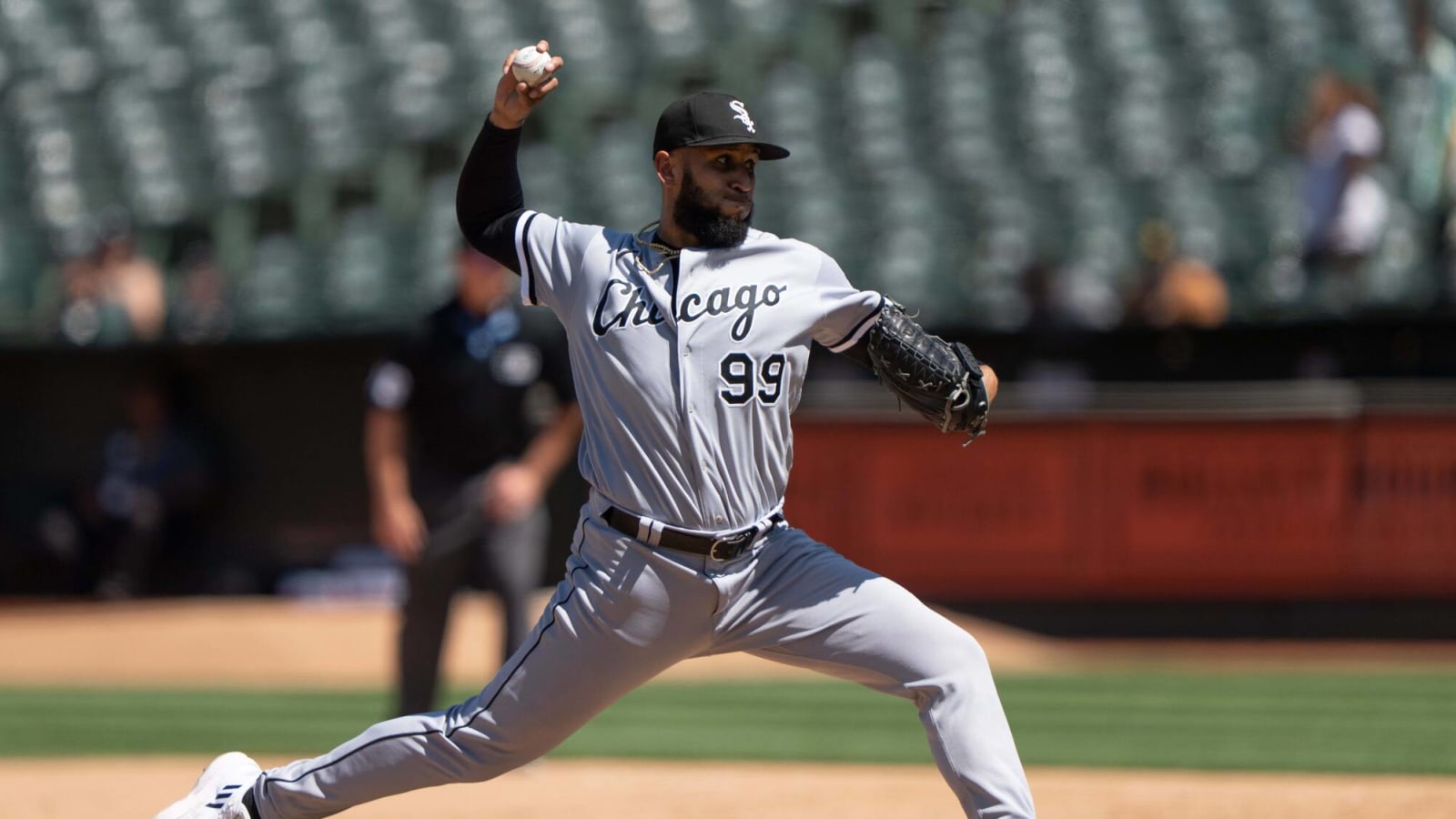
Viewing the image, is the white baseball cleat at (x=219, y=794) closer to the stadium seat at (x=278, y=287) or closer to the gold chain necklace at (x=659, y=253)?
the gold chain necklace at (x=659, y=253)

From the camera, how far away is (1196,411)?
38.3 ft

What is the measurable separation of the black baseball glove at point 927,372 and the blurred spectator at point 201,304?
32.8 feet

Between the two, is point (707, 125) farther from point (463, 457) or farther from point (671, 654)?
point (463, 457)

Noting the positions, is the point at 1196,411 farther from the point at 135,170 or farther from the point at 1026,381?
the point at 135,170

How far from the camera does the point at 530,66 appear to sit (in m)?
4.45

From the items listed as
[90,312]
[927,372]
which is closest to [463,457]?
[927,372]

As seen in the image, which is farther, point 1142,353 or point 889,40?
point 889,40

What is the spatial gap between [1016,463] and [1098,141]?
418 cm

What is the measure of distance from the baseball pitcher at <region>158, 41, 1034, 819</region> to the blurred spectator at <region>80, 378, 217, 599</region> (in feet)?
30.6

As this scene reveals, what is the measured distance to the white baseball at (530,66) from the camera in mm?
4445

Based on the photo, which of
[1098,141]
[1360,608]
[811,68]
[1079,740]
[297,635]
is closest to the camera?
[1079,740]

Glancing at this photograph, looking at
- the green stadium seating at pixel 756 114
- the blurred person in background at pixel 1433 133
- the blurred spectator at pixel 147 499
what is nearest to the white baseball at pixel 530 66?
the green stadium seating at pixel 756 114

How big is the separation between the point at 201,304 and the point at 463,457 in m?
7.44

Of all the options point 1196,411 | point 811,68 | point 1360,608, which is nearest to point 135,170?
point 811,68
